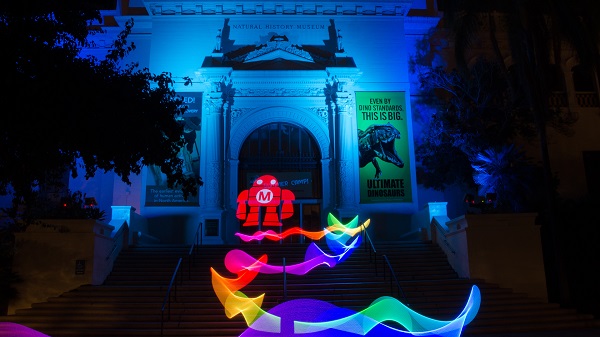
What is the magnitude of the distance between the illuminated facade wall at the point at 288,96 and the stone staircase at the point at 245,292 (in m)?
4.96

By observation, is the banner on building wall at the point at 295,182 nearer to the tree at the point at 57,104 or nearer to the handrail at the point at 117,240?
the handrail at the point at 117,240

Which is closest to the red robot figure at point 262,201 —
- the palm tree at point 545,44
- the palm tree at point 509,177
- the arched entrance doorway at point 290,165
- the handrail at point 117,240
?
the arched entrance doorway at point 290,165

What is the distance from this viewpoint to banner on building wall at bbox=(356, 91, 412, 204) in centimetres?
2317

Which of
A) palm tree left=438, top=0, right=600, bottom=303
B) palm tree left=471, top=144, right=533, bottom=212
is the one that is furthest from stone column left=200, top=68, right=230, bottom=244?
palm tree left=438, top=0, right=600, bottom=303

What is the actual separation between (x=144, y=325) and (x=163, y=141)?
4.48 meters

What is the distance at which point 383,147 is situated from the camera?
2362cm

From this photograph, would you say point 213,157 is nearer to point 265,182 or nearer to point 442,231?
point 265,182

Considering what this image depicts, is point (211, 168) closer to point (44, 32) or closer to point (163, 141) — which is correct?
point (163, 141)

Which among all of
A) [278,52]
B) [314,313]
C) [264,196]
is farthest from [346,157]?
[314,313]

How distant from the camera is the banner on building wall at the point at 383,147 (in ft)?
76.0

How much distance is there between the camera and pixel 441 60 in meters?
25.4

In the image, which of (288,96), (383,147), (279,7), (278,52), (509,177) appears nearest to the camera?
(509,177)

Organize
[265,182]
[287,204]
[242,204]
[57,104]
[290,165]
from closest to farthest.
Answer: [57,104]
[265,182]
[242,204]
[287,204]
[290,165]

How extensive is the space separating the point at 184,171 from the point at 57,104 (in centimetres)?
1253
